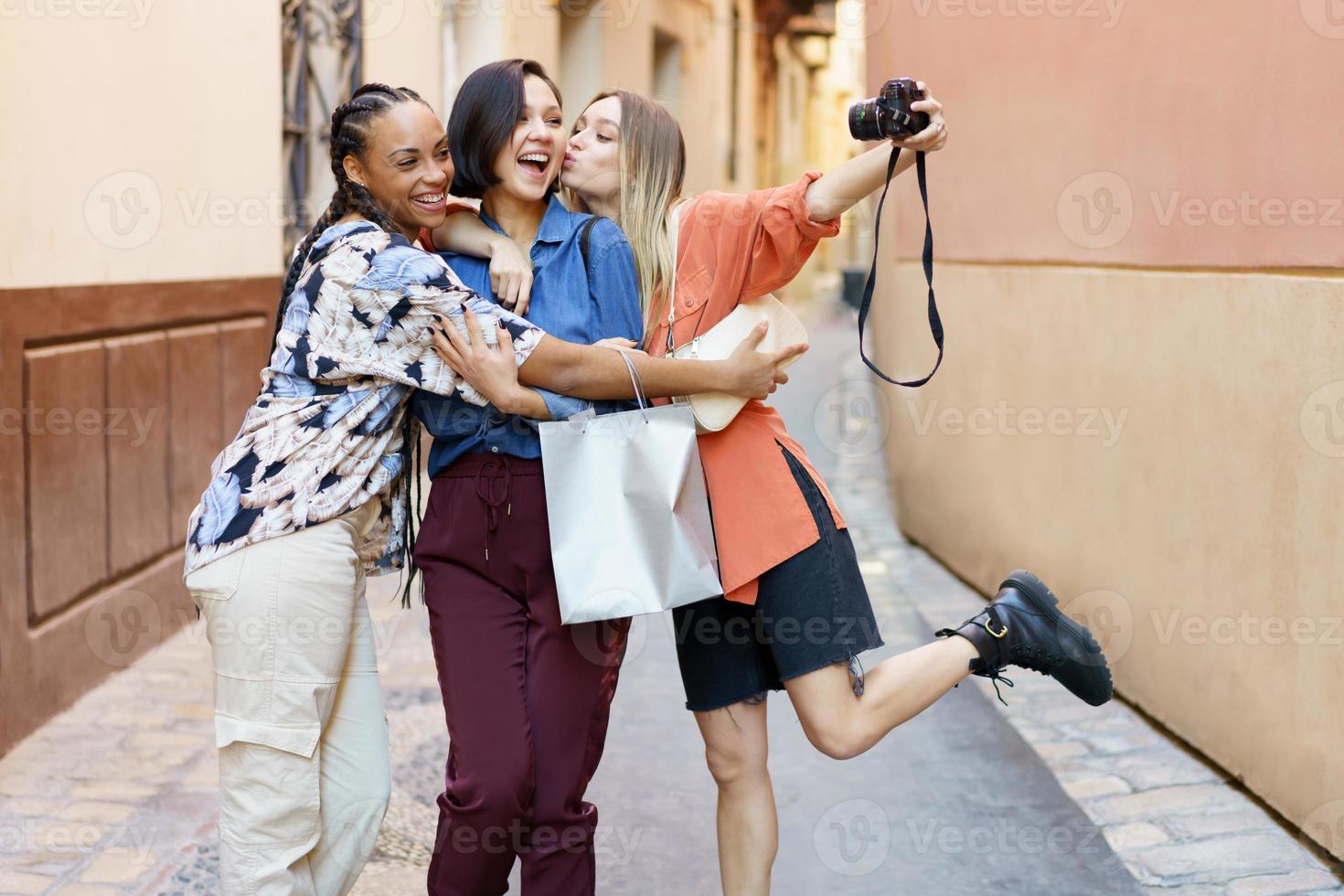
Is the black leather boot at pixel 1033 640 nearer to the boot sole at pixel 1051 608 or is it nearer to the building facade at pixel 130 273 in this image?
the boot sole at pixel 1051 608

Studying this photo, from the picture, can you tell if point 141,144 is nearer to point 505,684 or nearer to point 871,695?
point 505,684

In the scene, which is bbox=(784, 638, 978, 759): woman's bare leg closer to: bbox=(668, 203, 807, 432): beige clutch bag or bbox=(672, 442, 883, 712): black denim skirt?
bbox=(672, 442, 883, 712): black denim skirt

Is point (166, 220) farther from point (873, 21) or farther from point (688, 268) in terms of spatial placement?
point (873, 21)

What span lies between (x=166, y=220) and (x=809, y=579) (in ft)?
12.6


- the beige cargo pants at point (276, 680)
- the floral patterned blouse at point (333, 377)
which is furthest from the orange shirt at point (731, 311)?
the beige cargo pants at point (276, 680)

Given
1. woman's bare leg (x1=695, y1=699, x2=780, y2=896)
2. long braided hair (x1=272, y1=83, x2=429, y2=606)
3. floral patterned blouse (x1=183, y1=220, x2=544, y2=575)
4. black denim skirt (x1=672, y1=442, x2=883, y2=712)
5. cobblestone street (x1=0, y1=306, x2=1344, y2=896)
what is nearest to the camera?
floral patterned blouse (x1=183, y1=220, x2=544, y2=575)

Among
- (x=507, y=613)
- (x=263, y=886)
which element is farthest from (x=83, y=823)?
(x=507, y=613)

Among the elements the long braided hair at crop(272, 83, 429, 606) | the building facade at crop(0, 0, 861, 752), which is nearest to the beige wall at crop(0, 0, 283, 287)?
the building facade at crop(0, 0, 861, 752)

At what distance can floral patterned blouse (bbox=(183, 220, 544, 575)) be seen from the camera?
269cm

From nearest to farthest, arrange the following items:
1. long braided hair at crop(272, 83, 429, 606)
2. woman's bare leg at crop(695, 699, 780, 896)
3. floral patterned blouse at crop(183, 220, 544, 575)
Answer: floral patterned blouse at crop(183, 220, 544, 575)
long braided hair at crop(272, 83, 429, 606)
woman's bare leg at crop(695, 699, 780, 896)

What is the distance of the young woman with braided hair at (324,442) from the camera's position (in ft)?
8.89

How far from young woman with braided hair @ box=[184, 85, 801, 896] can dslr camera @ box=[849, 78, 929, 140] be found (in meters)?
0.50

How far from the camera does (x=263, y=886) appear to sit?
2822 mm

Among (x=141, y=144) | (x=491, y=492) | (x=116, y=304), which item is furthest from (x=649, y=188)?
(x=141, y=144)
